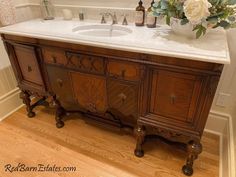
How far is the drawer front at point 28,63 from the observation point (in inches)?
57.1

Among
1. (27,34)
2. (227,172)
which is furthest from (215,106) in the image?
(27,34)

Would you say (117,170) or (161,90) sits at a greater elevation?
(161,90)

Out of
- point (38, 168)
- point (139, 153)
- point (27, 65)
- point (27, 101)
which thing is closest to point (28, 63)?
point (27, 65)

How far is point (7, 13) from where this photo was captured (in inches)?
62.4

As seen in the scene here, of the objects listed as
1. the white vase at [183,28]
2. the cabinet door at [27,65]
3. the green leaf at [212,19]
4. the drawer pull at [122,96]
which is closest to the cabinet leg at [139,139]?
the drawer pull at [122,96]

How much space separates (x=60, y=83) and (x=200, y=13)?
110cm

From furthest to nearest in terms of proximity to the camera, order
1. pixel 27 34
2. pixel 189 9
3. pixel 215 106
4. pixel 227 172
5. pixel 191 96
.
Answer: pixel 215 106 < pixel 27 34 < pixel 227 172 < pixel 191 96 < pixel 189 9

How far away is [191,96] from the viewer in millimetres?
1031

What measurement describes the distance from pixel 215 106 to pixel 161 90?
0.71 m

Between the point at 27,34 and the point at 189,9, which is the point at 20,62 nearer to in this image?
the point at 27,34

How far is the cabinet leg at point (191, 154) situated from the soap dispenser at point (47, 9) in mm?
1660

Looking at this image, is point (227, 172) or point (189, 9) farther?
point (227, 172)

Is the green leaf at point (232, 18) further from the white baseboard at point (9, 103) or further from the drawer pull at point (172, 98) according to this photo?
the white baseboard at point (9, 103)

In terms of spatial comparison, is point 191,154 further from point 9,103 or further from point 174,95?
point 9,103
